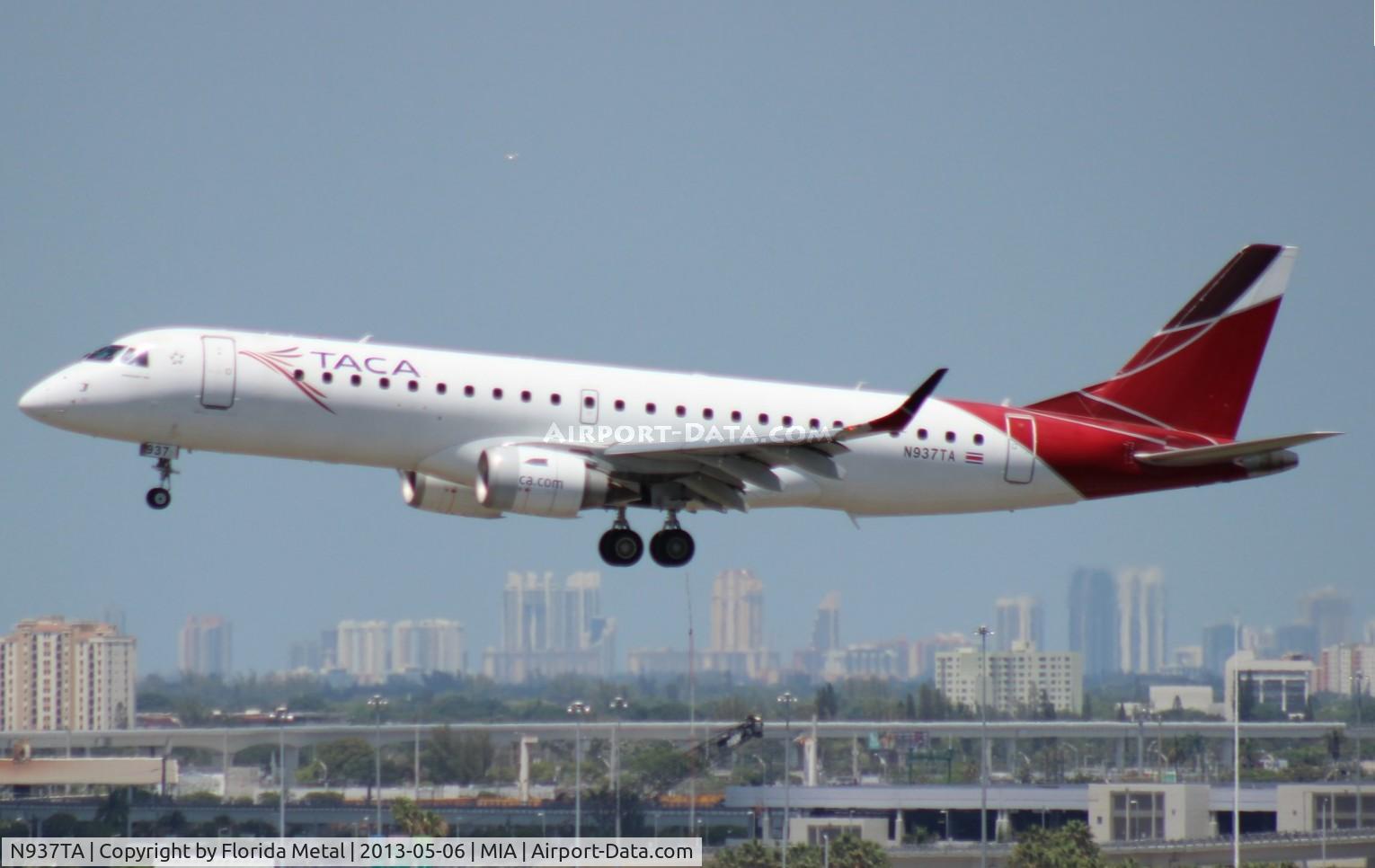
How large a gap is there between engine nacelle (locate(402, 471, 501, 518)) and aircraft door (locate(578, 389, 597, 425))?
3.35 metres

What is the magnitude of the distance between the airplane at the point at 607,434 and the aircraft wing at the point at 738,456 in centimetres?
5

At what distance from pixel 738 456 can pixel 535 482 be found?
466 cm

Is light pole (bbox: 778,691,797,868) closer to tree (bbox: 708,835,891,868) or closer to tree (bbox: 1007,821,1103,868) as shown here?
tree (bbox: 708,835,891,868)

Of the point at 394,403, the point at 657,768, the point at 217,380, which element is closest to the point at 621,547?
Result: the point at 394,403

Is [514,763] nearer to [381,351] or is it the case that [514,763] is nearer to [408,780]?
[408,780]

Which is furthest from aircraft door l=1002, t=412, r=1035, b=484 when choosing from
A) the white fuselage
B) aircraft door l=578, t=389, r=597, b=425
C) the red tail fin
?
aircraft door l=578, t=389, r=597, b=425

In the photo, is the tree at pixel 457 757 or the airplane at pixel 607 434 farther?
the tree at pixel 457 757

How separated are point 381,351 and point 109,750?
82834mm

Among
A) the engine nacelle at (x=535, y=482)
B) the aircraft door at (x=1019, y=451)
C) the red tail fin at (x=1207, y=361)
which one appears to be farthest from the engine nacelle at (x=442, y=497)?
the red tail fin at (x=1207, y=361)

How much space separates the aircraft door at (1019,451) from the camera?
154 feet

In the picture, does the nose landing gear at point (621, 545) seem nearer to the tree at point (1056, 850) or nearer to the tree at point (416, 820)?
the tree at point (416, 820)

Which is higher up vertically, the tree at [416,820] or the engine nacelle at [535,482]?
Result: the engine nacelle at [535,482]

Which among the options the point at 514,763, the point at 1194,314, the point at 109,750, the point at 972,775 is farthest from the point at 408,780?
the point at 1194,314

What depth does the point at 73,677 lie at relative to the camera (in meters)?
154
